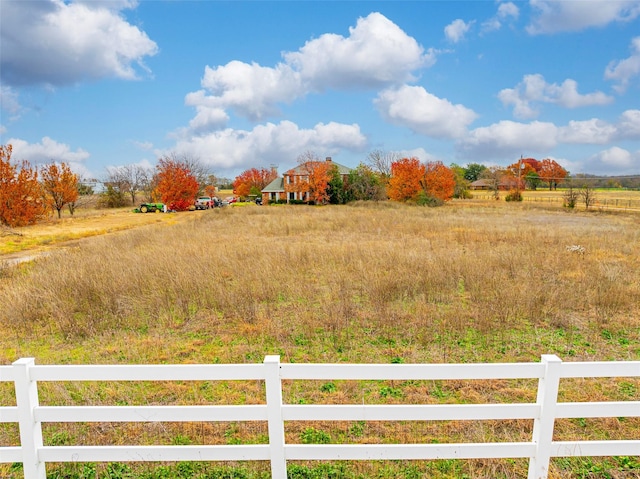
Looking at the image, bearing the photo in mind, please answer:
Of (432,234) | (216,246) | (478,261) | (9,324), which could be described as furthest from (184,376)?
(432,234)

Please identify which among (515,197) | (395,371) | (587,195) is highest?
(515,197)

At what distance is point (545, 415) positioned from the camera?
3.05 m

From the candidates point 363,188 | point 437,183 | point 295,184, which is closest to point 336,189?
point 363,188

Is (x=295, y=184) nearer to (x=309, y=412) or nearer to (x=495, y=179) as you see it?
(x=495, y=179)

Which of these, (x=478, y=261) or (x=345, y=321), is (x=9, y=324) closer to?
(x=345, y=321)

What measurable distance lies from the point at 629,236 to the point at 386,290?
17.7 metres

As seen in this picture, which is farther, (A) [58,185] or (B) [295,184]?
(B) [295,184]

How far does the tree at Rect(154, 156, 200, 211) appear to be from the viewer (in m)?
54.0

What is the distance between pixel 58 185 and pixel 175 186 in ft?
48.1

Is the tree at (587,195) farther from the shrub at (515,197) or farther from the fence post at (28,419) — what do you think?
the fence post at (28,419)

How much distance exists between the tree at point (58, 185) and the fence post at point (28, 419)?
1872 inches

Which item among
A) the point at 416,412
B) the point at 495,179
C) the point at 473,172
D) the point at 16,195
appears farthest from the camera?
the point at 473,172

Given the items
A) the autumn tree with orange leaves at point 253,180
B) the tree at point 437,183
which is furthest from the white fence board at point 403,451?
the autumn tree with orange leaves at point 253,180

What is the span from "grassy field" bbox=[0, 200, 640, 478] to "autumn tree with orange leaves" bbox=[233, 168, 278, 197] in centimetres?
8393
